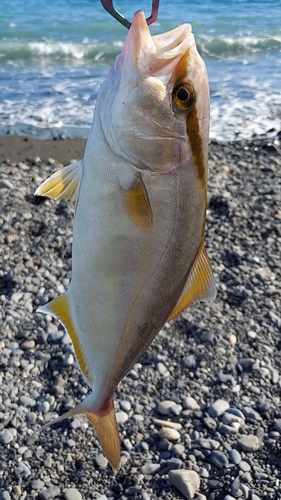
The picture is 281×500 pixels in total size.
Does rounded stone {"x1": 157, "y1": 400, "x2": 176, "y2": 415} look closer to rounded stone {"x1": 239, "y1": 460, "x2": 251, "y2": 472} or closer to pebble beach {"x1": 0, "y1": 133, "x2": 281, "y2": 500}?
pebble beach {"x1": 0, "y1": 133, "x2": 281, "y2": 500}

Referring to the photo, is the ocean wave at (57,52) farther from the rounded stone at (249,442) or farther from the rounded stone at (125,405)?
the rounded stone at (249,442)

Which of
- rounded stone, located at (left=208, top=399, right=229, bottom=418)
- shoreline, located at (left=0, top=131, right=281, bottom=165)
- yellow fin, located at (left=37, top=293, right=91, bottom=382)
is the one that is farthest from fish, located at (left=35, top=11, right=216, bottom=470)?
shoreline, located at (left=0, top=131, right=281, bottom=165)

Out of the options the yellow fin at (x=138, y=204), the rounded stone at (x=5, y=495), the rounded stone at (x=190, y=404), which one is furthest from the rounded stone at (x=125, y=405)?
the yellow fin at (x=138, y=204)

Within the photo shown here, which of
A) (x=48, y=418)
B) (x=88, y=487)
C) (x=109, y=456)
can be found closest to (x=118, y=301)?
(x=109, y=456)

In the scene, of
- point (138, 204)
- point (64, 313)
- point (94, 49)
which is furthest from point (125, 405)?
point (94, 49)

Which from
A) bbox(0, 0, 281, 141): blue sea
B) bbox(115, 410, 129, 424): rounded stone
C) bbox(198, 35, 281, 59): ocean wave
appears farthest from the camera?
bbox(198, 35, 281, 59): ocean wave

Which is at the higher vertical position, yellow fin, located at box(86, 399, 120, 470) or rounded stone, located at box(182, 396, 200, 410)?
yellow fin, located at box(86, 399, 120, 470)
